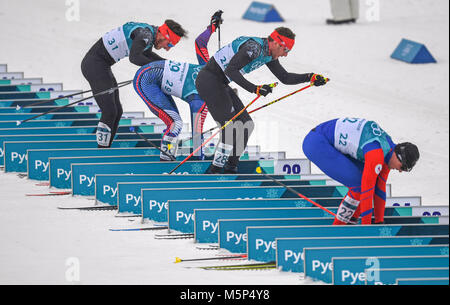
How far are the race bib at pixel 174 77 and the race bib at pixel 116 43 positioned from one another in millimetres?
519

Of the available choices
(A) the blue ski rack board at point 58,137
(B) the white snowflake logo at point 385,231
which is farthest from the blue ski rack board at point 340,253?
(A) the blue ski rack board at point 58,137

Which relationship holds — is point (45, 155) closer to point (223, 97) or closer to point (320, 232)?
point (223, 97)

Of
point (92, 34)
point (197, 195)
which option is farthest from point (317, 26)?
point (197, 195)

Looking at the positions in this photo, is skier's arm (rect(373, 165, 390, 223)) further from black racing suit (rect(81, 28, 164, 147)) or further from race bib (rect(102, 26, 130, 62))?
race bib (rect(102, 26, 130, 62))

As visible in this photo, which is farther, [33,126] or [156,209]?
[33,126]

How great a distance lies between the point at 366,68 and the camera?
17.0m

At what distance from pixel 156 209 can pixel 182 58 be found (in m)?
8.47

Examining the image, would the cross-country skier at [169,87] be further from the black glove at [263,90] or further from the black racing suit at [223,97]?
the black glove at [263,90]

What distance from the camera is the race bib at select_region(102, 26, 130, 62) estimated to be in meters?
9.41

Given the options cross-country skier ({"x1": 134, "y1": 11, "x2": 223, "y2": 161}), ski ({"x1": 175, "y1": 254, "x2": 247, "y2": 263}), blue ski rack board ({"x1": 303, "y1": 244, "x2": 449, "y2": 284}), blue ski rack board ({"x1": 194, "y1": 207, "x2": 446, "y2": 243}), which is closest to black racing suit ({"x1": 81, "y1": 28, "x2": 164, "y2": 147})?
cross-country skier ({"x1": 134, "y1": 11, "x2": 223, "y2": 161})

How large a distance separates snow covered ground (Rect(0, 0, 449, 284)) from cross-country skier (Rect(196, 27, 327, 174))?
1.17 metres
